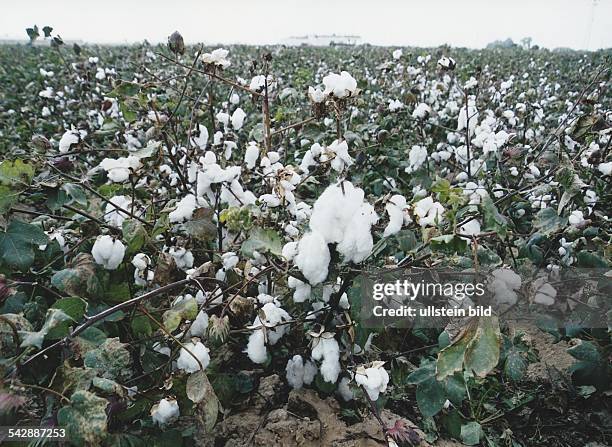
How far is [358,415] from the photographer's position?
1.37 metres

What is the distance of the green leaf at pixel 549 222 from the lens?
122 centimetres

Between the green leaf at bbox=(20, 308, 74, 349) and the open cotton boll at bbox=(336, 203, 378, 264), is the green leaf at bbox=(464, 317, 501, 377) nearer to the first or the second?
the open cotton boll at bbox=(336, 203, 378, 264)

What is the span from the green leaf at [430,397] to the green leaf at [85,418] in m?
0.68

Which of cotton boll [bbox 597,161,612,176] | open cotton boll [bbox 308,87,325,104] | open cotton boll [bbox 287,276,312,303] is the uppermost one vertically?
open cotton boll [bbox 308,87,325,104]

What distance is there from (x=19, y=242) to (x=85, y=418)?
54cm

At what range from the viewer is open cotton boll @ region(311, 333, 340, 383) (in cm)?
113

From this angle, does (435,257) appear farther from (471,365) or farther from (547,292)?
(547,292)

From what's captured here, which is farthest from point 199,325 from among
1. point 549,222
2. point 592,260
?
Answer: point 592,260

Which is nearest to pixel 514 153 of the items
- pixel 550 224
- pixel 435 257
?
pixel 550 224

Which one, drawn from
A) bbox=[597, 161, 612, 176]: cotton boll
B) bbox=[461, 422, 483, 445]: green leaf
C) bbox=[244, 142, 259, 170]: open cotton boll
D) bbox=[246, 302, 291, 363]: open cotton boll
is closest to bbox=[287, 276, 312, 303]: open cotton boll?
bbox=[246, 302, 291, 363]: open cotton boll

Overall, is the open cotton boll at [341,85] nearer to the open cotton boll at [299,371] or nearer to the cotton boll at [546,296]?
the open cotton boll at [299,371]

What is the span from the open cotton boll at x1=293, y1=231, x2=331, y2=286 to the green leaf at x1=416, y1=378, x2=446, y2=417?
0.44m

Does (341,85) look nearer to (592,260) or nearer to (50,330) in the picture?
(50,330)

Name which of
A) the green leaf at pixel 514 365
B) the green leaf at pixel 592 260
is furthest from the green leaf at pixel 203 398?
the green leaf at pixel 592 260
